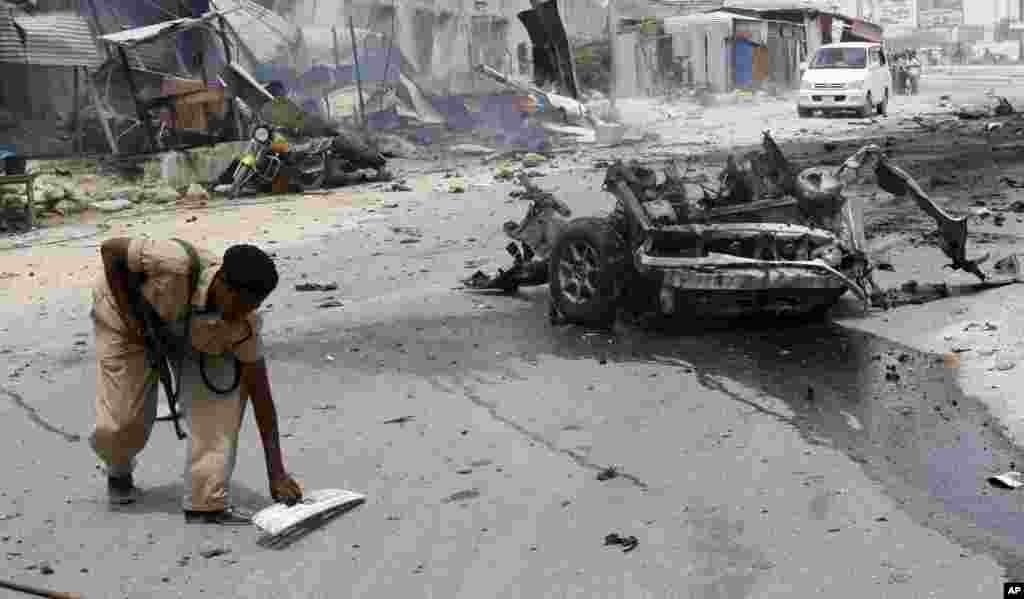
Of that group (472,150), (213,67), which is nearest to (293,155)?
(472,150)

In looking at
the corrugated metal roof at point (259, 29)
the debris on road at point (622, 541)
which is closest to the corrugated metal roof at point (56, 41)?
the corrugated metal roof at point (259, 29)

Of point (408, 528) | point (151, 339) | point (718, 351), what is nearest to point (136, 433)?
point (151, 339)

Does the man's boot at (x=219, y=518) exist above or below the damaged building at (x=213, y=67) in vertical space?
below

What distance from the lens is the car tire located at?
8.11 m

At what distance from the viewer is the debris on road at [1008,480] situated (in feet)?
16.4

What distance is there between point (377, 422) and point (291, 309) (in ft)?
11.2

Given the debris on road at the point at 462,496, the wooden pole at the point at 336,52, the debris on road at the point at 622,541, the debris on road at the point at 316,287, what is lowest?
the debris on road at the point at 462,496

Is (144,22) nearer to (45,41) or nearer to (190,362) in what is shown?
(45,41)

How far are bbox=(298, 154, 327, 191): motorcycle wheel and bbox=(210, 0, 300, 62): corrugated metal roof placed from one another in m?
7.38

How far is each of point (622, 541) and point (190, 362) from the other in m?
1.83

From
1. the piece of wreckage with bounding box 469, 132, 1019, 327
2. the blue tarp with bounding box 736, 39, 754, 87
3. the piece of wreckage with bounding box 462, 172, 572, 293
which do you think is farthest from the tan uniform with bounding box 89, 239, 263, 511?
the blue tarp with bounding box 736, 39, 754, 87

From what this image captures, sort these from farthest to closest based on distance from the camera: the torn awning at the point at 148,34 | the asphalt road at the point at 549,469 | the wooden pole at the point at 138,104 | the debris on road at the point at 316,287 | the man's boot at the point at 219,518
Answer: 1. the wooden pole at the point at 138,104
2. the torn awning at the point at 148,34
3. the debris on road at the point at 316,287
4. the man's boot at the point at 219,518
5. the asphalt road at the point at 549,469

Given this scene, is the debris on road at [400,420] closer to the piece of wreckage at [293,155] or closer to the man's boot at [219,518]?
the man's boot at [219,518]

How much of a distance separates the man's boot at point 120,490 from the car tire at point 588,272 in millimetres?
3791
